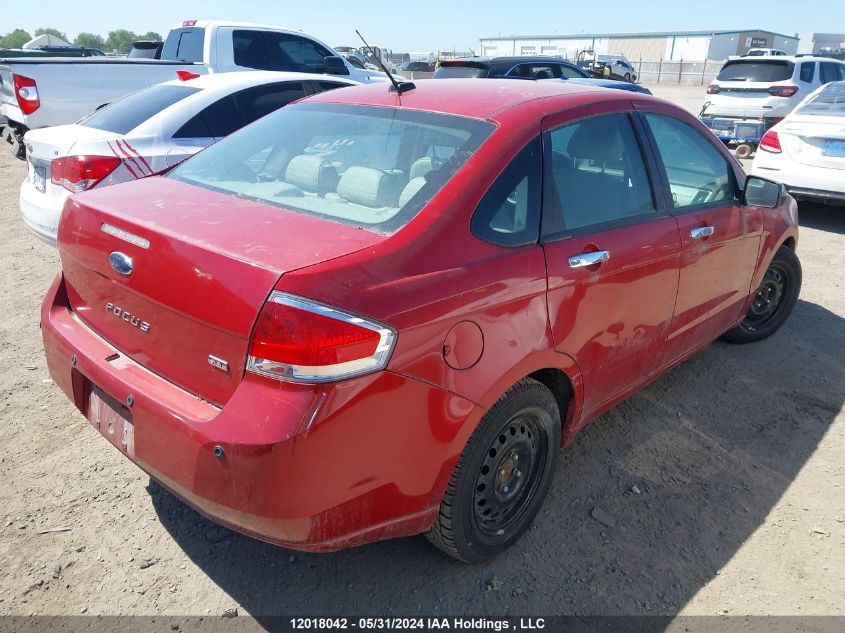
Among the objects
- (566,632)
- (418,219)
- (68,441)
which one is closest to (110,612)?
(68,441)

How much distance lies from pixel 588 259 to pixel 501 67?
9.24 m

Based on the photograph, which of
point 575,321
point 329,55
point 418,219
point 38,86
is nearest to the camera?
point 418,219

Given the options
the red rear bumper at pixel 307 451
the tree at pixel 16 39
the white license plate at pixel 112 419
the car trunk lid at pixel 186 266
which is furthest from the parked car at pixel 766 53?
the tree at pixel 16 39

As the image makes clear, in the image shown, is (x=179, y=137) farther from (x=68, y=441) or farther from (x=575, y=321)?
(x=575, y=321)

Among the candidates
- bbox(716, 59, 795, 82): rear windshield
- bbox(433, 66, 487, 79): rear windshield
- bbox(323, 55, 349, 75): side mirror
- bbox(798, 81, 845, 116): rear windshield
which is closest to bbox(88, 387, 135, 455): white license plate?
bbox(798, 81, 845, 116): rear windshield

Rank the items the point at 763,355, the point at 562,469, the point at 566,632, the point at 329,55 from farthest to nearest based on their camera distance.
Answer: the point at 329,55 → the point at 763,355 → the point at 562,469 → the point at 566,632

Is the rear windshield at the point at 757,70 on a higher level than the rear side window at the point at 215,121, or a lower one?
higher

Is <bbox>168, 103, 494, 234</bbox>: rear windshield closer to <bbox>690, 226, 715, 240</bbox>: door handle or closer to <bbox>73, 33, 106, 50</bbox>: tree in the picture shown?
<bbox>690, 226, 715, 240</bbox>: door handle

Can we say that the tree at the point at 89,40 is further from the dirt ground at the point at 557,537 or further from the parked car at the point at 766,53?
the dirt ground at the point at 557,537

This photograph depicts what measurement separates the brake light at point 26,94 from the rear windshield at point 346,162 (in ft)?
21.9

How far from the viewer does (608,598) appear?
245 cm

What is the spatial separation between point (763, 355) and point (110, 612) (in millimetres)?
4068

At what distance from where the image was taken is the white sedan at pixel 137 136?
474 cm

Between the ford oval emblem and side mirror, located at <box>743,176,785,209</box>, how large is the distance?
315 cm
